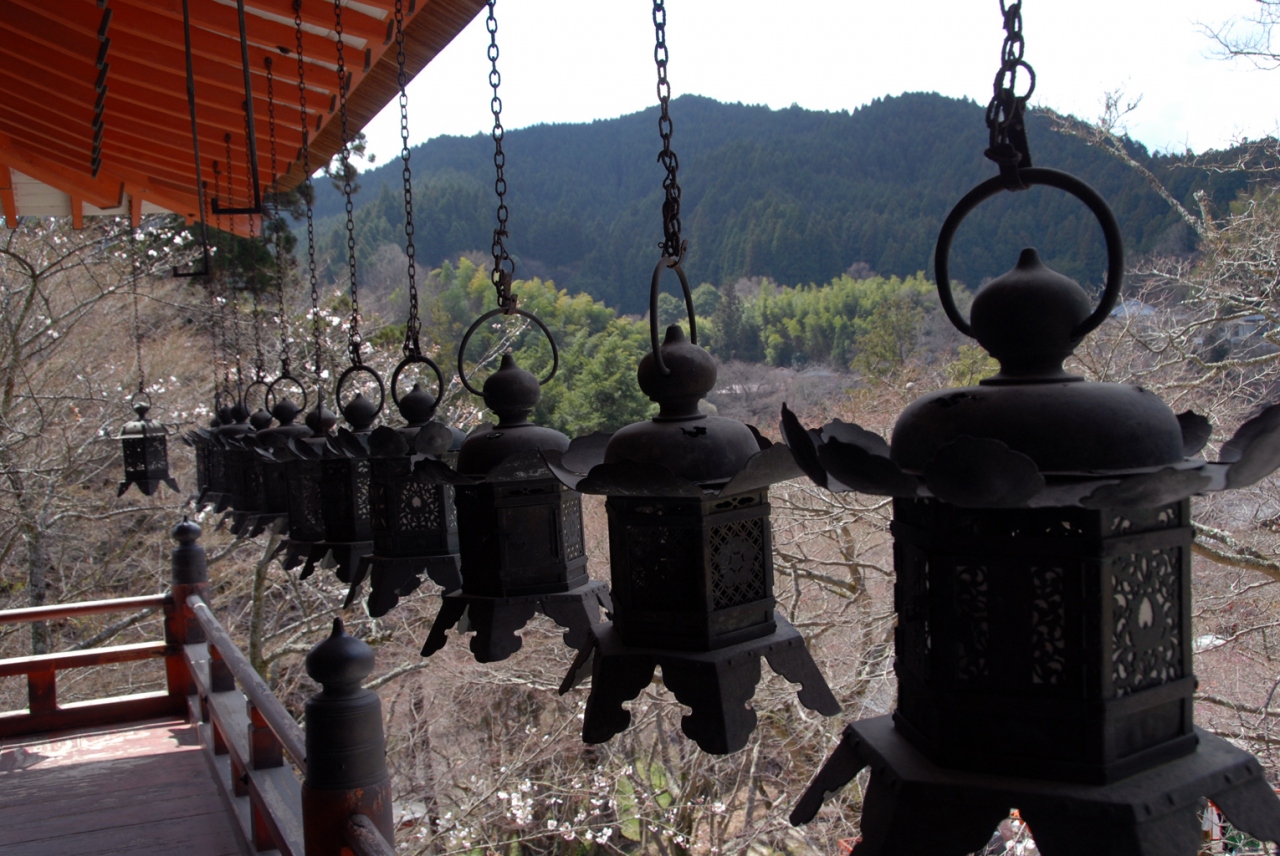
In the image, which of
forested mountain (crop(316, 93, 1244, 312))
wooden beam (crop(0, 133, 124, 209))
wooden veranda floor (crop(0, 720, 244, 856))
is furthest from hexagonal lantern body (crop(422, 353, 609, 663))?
forested mountain (crop(316, 93, 1244, 312))

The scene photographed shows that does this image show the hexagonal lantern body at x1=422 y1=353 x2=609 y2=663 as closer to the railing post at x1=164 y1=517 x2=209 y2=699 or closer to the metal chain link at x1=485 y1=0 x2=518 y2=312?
the metal chain link at x1=485 y1=0 x2=518 y2=312

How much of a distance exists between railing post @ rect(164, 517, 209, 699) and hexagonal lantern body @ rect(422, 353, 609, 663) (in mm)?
3196

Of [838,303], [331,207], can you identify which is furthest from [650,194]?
[331,207]

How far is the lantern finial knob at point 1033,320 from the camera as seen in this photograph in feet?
2.50

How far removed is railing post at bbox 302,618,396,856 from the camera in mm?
1737

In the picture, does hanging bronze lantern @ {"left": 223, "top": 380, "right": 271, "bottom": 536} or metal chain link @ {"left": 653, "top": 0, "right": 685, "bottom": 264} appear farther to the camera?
hanging bronze lantern @ {"left": 223, "top": 380, "right": 271, "bottom": 536}

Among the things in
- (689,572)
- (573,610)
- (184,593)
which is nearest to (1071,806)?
(689,572)

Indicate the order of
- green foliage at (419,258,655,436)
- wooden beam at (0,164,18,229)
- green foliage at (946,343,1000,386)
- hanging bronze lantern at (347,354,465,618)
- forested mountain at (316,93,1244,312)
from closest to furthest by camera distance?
hanging bronze lantern at (347,354,465,618)
wooden beam at (0,164,18,229)
green foliage at (946,343,1000,386)
forested mountain at (316,93,1244,312)
green foliage at (419,258,655,436)

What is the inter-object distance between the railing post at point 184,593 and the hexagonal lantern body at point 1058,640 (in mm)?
4182

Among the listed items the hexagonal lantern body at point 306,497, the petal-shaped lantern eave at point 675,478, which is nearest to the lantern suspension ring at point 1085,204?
the petal-shaped lantern eave at point 675,478

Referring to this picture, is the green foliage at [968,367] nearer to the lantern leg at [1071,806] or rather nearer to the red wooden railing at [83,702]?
the red wooden railing at [83,702]

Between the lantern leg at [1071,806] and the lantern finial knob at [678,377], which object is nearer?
the lantern leg at [1071,806]

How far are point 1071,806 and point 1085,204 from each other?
0.48 metres

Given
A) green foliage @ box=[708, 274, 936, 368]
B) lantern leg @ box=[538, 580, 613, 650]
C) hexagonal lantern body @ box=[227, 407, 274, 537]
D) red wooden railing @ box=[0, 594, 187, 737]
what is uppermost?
green foliage @ box=[708, 274, 936, 368]
